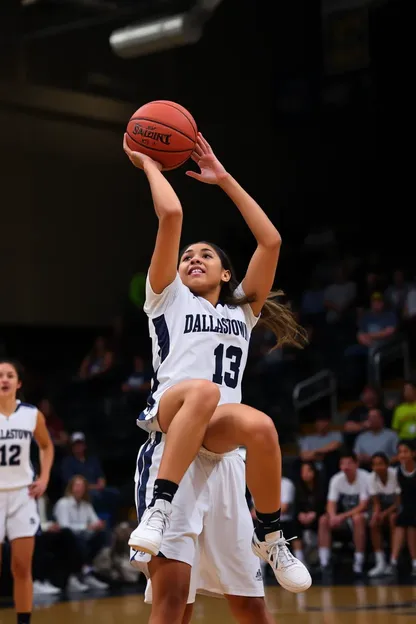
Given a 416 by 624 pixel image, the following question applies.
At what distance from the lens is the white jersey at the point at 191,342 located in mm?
4027

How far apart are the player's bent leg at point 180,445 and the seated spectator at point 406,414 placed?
8128 millimetres

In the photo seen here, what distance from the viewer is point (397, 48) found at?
16.8m

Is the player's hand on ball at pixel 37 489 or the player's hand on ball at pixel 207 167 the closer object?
the player's hand on ball at pixel 207 167

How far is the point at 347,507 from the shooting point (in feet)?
36.8

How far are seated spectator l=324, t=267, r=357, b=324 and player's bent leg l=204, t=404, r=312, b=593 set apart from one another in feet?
34.8

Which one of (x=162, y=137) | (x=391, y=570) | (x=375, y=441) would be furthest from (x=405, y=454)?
(x=162, y=137)

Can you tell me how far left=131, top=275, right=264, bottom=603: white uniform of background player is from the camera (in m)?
3.98

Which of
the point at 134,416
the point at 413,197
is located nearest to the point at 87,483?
the point at 134,416

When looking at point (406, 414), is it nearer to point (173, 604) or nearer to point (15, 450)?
point (15, 450)

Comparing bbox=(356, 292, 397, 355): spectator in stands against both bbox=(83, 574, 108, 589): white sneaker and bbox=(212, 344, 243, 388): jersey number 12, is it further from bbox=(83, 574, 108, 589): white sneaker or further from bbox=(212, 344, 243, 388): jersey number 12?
bbox=(212, 344, 243, 388): jersey number 12

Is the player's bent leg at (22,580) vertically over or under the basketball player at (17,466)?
under

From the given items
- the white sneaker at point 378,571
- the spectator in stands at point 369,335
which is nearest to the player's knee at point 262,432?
the white sneaker at point 378,571

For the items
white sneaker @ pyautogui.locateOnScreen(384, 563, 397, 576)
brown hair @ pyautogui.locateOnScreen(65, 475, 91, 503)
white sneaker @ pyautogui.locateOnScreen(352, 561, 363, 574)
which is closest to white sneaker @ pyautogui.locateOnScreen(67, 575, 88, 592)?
brown hair @ pyautogui.locateOnScreen(65, 475, 91, 503)

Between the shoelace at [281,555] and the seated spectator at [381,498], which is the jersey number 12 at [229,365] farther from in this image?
the seated spectator at [381,498]
